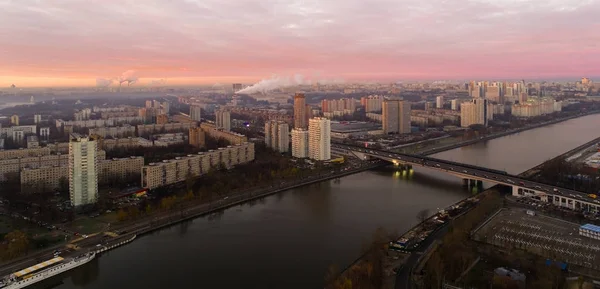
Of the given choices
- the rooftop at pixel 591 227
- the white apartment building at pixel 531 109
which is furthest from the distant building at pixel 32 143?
the white apartment building at pixel 531 109

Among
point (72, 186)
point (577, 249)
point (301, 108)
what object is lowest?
point (577, 249)

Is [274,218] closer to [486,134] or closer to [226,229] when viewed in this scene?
[226,229]

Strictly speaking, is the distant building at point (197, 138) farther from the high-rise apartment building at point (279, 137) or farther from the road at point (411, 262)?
the road at point (411, 262)

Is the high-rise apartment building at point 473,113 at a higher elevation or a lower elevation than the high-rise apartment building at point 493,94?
lower

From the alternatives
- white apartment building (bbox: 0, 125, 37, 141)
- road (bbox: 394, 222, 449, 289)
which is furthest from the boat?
white apartment building (bbox: 0, 125, 37, 141)

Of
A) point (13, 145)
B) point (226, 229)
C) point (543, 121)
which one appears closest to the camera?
point (226, 229)

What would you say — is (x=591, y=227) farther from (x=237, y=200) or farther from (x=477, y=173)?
(x=237, y=200)

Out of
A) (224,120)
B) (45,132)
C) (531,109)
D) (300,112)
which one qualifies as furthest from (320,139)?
(531,109)

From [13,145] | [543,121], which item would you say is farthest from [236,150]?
[543,121]
